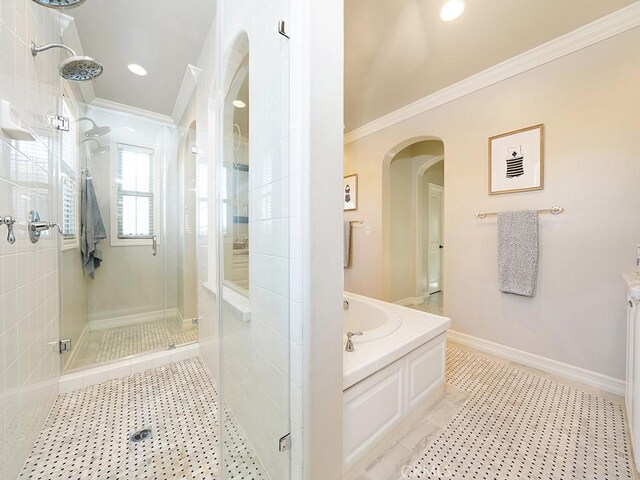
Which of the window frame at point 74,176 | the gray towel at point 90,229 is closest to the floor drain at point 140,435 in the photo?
the window frame at point 74,176

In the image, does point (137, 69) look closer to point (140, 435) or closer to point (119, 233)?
point (119, 233)

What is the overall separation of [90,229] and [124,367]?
1.44 meters

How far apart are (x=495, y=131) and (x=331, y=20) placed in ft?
6.86

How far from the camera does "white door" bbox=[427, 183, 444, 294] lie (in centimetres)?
448

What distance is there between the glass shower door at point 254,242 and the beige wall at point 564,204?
2.18 m

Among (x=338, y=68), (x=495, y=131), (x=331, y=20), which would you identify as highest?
(x=495, y=131)

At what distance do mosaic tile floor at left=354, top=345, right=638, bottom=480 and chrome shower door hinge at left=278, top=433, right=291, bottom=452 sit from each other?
47 centimetres

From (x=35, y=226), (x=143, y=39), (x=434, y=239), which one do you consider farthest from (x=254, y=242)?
(x=434, y=239)

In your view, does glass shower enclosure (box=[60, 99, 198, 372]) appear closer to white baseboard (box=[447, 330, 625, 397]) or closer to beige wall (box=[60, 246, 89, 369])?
beige wall (box=[60, 246, 89, 369])

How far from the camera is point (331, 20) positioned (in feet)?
2.93

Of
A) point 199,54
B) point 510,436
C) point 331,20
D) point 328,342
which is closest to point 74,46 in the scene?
point 199,54

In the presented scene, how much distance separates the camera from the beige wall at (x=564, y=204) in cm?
171

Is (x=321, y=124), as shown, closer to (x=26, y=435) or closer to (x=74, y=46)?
(x=26, y=435)

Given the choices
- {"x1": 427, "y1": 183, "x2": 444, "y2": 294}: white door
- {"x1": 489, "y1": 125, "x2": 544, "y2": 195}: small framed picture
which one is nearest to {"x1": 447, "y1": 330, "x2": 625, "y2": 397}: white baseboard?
{"x1": 489, "y1": 125, "x2": 544, "y2": 195}: small framed picture
